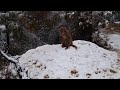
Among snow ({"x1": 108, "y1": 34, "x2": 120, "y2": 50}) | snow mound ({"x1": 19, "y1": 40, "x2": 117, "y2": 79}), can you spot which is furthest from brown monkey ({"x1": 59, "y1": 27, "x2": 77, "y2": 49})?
snow ({"x1": 108, "y1": 34, "x2": 120, "y2": 50})

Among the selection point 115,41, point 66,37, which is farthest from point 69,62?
point 115,41

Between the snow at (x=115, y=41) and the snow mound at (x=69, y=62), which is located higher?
the snow at (x=115, y=41)

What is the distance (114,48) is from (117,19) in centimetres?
53

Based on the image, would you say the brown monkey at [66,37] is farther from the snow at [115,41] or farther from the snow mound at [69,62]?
the snow at [115,41]

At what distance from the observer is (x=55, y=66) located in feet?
16.4

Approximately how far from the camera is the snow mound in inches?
195

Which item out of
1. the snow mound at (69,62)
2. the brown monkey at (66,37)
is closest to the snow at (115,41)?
the snow mound at (69,62)

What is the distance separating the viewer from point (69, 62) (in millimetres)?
5012

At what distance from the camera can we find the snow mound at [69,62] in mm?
4941
